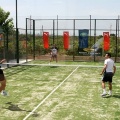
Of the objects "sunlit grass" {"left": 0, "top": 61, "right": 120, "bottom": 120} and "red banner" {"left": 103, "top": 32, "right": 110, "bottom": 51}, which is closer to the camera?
"sunlit grass" {"left": 0, "top": 61, "right": 120, "bottom": 120}

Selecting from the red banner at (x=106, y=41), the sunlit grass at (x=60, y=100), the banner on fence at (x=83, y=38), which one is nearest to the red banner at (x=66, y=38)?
the banner on fence at (x=83, y=38)

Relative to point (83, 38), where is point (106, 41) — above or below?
below

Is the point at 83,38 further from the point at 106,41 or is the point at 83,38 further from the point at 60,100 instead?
the point at 60,100

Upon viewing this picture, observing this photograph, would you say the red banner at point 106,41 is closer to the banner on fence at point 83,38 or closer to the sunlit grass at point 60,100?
the banner on fence at point 83,38

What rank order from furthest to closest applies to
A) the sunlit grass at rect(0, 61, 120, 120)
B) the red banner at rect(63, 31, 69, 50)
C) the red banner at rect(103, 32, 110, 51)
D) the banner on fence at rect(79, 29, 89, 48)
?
1. the red banner at rect(63, 31, 69, 50)
2. the banner on fence at rect(79, 29, 89, 48)
3. the red banner at rect(103, 32, 110, 51)
4. the sunlit grass at rect(0, 61, 120, 120)

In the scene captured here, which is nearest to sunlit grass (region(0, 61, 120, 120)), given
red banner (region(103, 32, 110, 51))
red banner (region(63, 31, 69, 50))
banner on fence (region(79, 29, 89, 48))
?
red banner (region(103, 32, 110, 51))

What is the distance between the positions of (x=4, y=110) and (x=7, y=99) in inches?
66.9

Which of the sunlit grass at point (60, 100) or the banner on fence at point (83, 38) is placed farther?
the banner on fence at point (83, 38)

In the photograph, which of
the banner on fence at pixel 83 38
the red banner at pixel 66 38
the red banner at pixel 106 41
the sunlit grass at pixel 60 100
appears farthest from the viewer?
the red banner at pixel 66 38

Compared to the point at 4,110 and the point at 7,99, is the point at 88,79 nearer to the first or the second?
the point at 7,99

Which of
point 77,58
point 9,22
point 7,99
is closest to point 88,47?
point 77,58

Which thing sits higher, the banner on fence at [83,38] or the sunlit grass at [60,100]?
the banner on fence at [83,38]

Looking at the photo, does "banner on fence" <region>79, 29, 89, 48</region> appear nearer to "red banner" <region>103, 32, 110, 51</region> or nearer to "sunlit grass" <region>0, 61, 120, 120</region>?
"red banner" <region>103, 32, 110, 51</region>

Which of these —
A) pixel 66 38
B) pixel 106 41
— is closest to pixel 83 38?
pixel 66 38
